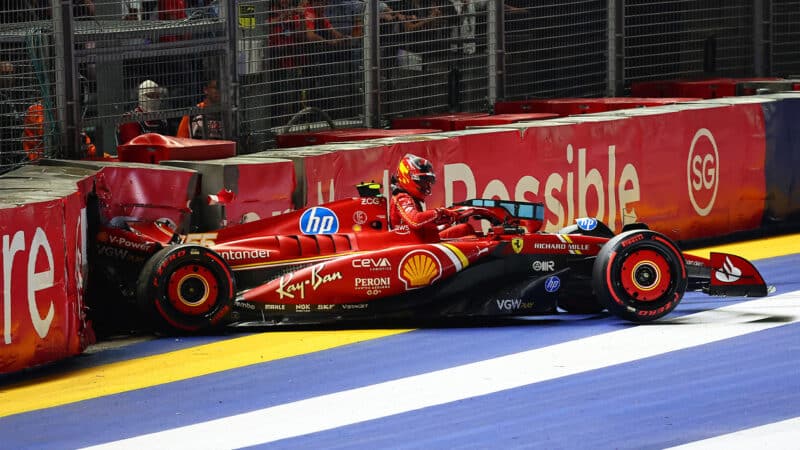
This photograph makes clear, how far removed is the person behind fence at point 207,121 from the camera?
541 inches

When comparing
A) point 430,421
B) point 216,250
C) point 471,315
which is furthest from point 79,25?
point 430,421

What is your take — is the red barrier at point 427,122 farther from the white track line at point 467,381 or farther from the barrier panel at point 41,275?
the barrier panel at point 41,275

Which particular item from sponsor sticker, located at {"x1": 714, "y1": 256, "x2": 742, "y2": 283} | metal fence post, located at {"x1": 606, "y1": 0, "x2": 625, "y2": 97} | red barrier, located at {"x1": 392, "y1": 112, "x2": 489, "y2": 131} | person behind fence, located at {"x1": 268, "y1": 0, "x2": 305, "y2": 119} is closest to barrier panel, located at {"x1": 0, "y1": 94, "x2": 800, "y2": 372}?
red barrier, located at {"x1": 392, "y1": 112, "x2": 489, "y2": 131}

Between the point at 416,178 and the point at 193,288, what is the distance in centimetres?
188

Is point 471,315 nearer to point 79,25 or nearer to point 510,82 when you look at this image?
point 79,25

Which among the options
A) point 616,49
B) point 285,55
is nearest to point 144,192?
point 285,55

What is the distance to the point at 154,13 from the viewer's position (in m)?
12.9

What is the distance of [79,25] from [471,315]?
4262 millimetres

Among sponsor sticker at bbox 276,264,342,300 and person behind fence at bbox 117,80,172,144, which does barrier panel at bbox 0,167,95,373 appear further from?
person behind fence at bbox 117,80,172,144

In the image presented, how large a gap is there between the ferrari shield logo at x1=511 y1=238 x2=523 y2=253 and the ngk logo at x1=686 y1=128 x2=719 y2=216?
15.4ft

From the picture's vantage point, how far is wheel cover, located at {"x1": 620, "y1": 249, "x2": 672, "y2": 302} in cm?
1066

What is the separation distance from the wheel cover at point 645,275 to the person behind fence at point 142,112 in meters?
4.66

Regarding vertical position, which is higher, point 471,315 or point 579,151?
point 579,151

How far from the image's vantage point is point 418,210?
11.3 meters
